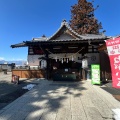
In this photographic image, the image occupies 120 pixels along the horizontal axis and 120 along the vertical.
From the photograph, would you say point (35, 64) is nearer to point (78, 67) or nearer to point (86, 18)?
point (78, 67)

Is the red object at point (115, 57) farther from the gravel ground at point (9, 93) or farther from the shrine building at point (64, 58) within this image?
the shrine building at point (64, 58)

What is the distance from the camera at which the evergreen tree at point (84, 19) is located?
32.6 m

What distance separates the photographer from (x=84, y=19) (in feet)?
109

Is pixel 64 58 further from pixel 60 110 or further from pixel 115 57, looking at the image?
pixel 115 57

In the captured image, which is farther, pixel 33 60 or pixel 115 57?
pixel 33 60

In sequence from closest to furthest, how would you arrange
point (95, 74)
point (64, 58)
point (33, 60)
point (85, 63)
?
point (95, 74) < point (85, 63) < point (64, 58) < point (33, 60)

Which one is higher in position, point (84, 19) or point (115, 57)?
point (84, 19)

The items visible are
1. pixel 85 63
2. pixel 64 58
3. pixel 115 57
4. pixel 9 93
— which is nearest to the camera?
pixel 115 57

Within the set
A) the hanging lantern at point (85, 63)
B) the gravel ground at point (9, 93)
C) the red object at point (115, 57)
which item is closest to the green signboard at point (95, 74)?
the hanging lantern at point (85, 63)

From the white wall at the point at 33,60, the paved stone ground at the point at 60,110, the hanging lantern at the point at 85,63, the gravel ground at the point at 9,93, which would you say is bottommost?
the paved stone ground at the point at 60,110

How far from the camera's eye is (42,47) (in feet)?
50.4

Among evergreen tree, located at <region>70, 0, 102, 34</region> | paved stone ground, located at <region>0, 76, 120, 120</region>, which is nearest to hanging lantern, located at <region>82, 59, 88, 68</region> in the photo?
paved stone ground, located at <region>0, 76, 120, 120</region>

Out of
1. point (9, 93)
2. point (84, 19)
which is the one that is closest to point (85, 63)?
point (9, 93)

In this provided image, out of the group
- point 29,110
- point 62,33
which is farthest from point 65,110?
point 62,33
